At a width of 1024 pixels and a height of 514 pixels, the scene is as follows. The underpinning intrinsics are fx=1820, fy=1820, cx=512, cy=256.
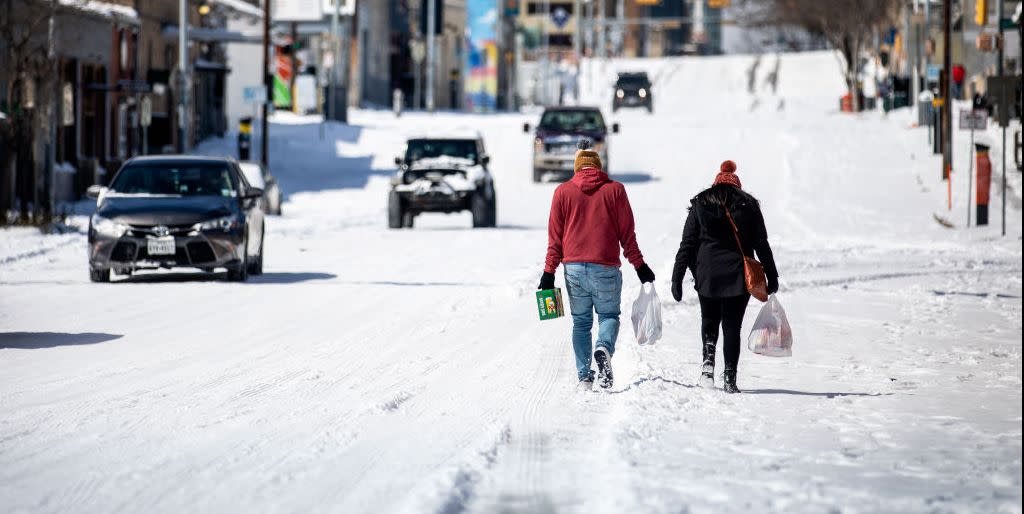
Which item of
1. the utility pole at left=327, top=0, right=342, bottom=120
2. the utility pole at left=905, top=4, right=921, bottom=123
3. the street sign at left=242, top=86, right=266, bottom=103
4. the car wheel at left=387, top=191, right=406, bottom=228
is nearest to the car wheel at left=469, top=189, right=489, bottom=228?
the car wheel at left=387, top=191, right=406, bottom=228

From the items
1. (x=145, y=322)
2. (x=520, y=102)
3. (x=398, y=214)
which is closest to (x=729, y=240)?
(x=145, y=322)

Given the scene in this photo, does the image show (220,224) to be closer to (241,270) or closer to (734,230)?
(241,270)

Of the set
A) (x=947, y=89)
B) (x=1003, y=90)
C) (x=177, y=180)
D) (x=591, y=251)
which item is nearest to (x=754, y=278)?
(x=591, y=251)

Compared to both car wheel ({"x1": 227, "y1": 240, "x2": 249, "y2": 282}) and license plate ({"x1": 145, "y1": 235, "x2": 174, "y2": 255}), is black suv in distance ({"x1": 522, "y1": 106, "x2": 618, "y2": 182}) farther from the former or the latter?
license plate ({"x1": 145, "y1": 235, "x2": 174, "y2": 255})

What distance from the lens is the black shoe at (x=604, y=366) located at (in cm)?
1142

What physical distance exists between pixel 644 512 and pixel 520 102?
122 metres

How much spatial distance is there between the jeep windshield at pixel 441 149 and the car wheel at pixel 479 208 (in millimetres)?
696

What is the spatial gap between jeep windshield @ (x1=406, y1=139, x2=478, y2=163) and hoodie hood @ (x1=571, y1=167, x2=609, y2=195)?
21.7m

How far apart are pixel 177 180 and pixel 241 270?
1538 millimetres

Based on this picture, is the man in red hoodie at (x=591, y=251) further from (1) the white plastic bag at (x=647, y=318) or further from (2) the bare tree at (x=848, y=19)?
(2) the bare tree at (x=848, y=19)

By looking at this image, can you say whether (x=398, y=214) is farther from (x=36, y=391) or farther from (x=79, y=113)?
(x=36, y=391)

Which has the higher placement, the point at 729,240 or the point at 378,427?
the point at 729,240

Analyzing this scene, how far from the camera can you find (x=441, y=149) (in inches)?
1314

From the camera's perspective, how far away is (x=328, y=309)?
1780 centimetres
